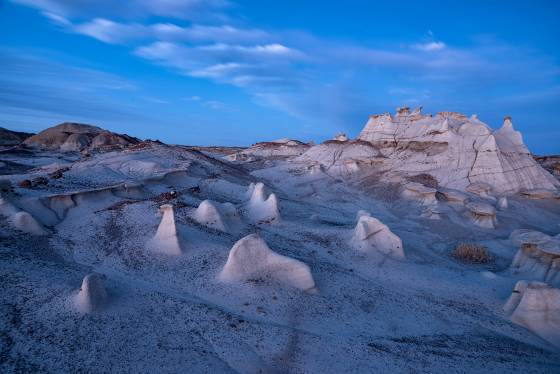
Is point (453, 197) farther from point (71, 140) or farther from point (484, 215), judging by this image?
point (71, 140)

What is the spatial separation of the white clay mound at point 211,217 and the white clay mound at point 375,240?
2.96 meters

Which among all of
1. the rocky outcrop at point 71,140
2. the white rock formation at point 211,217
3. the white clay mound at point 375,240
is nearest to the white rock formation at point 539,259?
the white clay mound at point 375,240

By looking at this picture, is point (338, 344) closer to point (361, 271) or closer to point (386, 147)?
point (361, 271)

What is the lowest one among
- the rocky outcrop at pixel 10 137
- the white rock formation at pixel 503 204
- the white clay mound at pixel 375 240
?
the white clay mound at pixel 375 240

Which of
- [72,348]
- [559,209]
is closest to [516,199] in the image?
[559,209]

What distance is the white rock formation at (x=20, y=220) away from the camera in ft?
24.6

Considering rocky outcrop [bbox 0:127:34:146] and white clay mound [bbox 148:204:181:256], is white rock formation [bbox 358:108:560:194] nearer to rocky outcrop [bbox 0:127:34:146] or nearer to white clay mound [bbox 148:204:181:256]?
white clay mound [bbox 148:204:181:256]

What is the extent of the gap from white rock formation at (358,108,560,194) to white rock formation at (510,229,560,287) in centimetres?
784

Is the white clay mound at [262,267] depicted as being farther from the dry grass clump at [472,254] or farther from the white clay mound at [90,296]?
the dry grass clump at [472,254]

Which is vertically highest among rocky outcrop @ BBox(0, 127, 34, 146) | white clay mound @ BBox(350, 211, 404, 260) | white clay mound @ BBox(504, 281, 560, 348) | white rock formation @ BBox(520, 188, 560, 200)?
rocky outcrop @ BBox(0, 127, 34, 146)

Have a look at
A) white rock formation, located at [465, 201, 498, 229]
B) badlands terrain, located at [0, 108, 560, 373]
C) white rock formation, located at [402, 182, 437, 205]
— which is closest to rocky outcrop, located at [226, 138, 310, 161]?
white rock formation, located at [402, 182, 437, 205]

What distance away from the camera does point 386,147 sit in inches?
797

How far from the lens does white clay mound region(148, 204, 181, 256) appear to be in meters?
7.20

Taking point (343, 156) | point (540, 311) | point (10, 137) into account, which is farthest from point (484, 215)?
point (10, 137)
